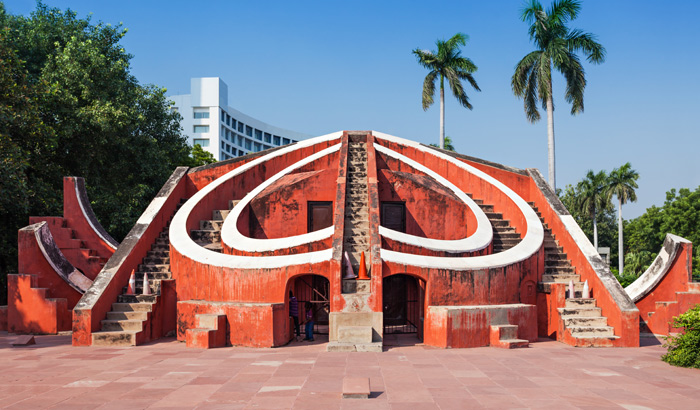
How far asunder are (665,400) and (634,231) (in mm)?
36206

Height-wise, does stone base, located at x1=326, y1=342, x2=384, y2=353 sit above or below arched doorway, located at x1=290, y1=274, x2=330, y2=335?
below

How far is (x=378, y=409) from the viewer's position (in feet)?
17.5

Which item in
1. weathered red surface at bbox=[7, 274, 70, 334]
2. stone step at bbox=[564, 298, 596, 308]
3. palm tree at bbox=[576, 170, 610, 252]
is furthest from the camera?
palm tree at bbox=[576, 170, 610, 252]

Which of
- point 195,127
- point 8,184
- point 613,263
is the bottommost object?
point 613,263

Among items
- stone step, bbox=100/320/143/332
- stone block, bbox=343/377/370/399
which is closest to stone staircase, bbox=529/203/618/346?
stone block, bbox=343/377/370/399

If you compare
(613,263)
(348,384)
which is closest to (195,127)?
(613,263)

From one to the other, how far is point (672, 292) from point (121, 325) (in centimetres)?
981

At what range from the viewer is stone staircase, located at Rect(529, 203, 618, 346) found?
925 cm

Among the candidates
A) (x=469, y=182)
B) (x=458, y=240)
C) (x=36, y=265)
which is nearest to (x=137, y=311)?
(x=36, y=265)

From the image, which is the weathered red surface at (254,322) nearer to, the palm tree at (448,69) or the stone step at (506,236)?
the stone step at (506,236)

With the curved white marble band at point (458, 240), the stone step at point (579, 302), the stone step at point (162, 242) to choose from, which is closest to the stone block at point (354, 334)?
the curved white marble band at point (458, 240)

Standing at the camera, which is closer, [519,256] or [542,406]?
[542,406]

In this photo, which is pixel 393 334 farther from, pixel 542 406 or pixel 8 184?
pixel 8 184

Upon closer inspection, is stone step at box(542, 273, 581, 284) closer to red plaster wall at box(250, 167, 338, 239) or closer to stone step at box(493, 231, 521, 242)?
stone step at box(493, 231, 521, 242)
